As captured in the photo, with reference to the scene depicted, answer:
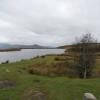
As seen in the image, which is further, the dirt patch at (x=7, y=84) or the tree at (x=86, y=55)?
the tree at (x=86, y=55)

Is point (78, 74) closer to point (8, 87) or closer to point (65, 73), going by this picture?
point (65, 73)

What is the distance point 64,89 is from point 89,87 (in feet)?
7.52

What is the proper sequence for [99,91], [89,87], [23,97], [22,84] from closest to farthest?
1. [23,97]
2. [99,91]
3. [89,87]
4. [22,84]

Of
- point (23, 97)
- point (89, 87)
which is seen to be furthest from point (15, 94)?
point (89, 87)

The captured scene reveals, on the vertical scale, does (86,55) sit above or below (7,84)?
above

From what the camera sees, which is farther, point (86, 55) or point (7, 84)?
point (86, 55)

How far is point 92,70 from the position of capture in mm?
31328

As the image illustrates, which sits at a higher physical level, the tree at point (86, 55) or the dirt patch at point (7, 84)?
the tree at point (86, 55)

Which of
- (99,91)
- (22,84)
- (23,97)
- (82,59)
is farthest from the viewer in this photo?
(82,59)

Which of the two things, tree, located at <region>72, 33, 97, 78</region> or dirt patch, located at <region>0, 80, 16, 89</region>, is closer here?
dirt patch, located at <region>0, 80, 16, 89</region>

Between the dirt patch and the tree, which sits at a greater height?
the tree

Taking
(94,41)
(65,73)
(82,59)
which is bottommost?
(65,73)

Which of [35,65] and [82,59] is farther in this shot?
[35,65]

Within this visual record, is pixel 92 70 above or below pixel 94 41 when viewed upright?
below
